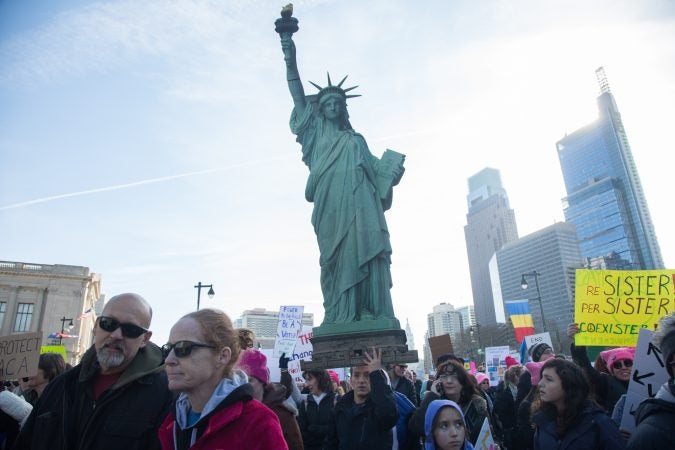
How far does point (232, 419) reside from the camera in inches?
90.0

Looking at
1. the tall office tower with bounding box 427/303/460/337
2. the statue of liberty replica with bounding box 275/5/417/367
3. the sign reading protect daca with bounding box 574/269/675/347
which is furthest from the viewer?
the tall office tower with bounding box 427/303/460/337

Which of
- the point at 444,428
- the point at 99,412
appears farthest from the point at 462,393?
the point at 99,412

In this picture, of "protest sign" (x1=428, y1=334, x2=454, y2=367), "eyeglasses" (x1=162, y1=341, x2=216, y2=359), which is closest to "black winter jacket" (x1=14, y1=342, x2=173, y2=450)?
"eyeglasses" (x1=162, y1=341, x2=216, y2=359)

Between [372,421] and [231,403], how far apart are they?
2.14 meters

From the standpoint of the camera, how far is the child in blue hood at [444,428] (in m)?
3.63

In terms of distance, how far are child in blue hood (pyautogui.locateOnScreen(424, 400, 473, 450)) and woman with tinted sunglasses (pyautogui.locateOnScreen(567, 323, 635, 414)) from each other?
1597 millimetres

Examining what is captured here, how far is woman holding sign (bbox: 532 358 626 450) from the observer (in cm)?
319

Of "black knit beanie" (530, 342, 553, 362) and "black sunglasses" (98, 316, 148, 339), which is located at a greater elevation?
"black sunglasses" (98, 316, 148, 339)

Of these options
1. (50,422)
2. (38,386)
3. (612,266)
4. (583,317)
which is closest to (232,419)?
(50,422)

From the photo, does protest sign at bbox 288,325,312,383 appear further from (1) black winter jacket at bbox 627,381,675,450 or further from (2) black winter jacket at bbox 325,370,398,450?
(1) black winter jacket at bbox 627,381,675,450

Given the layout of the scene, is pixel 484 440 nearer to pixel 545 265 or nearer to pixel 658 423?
pixel 658 423

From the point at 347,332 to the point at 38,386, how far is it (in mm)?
6734

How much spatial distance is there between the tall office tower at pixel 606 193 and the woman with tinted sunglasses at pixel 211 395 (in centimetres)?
11365

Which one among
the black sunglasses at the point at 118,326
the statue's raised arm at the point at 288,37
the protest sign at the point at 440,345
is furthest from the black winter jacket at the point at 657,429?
the statue's raised arm at the point at 288,37
